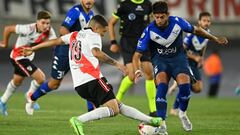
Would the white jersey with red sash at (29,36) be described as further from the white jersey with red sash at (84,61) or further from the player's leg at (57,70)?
the white jersey with red sash at (84,61)

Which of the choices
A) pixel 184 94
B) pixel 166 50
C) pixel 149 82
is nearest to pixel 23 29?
pixel 149 82

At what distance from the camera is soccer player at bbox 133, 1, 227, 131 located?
12.2m

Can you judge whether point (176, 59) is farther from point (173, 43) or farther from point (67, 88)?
point (67, 88)

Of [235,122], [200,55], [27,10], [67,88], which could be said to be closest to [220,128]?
[235,122]

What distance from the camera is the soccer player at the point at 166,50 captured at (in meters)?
12.2

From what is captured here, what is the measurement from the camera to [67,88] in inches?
1266

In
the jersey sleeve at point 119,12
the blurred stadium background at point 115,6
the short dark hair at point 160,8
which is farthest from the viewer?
the blurred stadium background at point 115,6

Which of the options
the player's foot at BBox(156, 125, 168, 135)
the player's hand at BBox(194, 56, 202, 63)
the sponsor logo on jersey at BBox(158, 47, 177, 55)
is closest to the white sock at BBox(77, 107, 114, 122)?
the player's foot at BBox(156, 125, 168, 135)

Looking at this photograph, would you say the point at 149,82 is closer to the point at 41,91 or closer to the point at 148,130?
the point at 41,91

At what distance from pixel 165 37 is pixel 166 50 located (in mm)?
300

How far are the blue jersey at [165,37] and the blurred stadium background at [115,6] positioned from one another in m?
17.0

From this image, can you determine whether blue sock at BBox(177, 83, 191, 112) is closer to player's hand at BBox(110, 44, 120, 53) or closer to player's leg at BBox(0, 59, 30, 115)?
player's hand at BBox(110, 44, 120, 53)

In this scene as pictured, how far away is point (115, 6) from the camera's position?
96.8ft

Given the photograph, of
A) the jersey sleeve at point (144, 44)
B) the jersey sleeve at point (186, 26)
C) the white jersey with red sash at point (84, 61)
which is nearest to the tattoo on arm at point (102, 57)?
the white jersey with red sash at point (84, 61)
